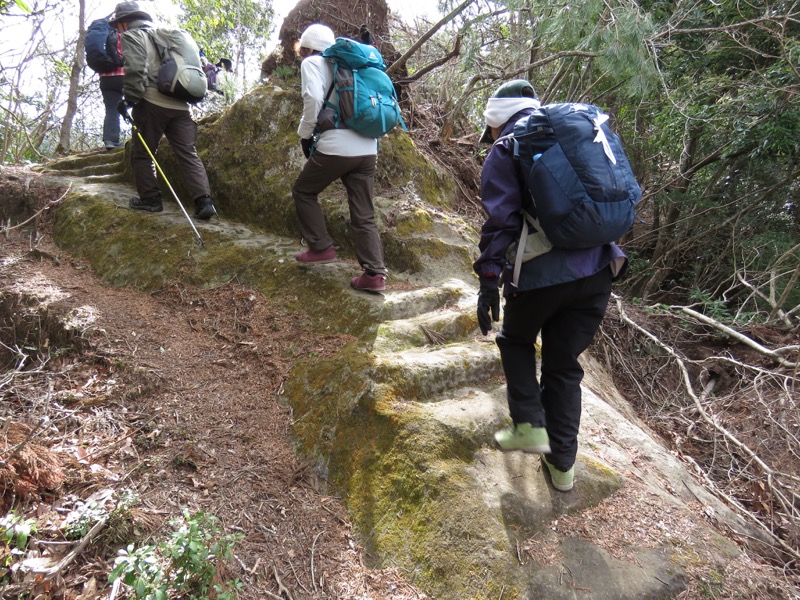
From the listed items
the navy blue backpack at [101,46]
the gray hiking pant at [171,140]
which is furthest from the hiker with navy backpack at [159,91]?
the navy blue backpack at [101,46]

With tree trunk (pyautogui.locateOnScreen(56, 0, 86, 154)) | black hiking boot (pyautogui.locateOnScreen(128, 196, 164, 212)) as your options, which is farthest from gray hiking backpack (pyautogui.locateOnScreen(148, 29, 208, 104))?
tree trunk (pyautogui.locateOnScreen(56, 0, 86, 154))

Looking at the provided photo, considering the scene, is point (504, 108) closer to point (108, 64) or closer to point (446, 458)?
point (446, 458)

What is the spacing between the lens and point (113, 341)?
12.1 ft

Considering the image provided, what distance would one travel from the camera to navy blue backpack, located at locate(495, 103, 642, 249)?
217cm

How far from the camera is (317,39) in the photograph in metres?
3.77

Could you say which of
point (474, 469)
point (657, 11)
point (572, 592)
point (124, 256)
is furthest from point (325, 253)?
point (657, 11)

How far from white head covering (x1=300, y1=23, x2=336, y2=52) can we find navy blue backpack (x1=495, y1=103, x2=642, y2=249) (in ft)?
7.68

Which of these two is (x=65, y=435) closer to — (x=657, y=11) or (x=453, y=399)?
(x=453, y=399)

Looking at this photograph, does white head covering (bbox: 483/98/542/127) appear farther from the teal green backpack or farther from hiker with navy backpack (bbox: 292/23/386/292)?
hiker with navy backpack (bbox: 292/23/386/292)

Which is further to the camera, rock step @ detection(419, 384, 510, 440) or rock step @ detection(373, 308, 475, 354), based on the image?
rock step @ detection(373, 308, 475, 354)

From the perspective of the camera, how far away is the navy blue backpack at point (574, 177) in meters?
2.17

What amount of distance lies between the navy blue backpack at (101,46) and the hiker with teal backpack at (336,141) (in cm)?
464

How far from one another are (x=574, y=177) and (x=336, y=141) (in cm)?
225

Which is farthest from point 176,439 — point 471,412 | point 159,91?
point 159,91
